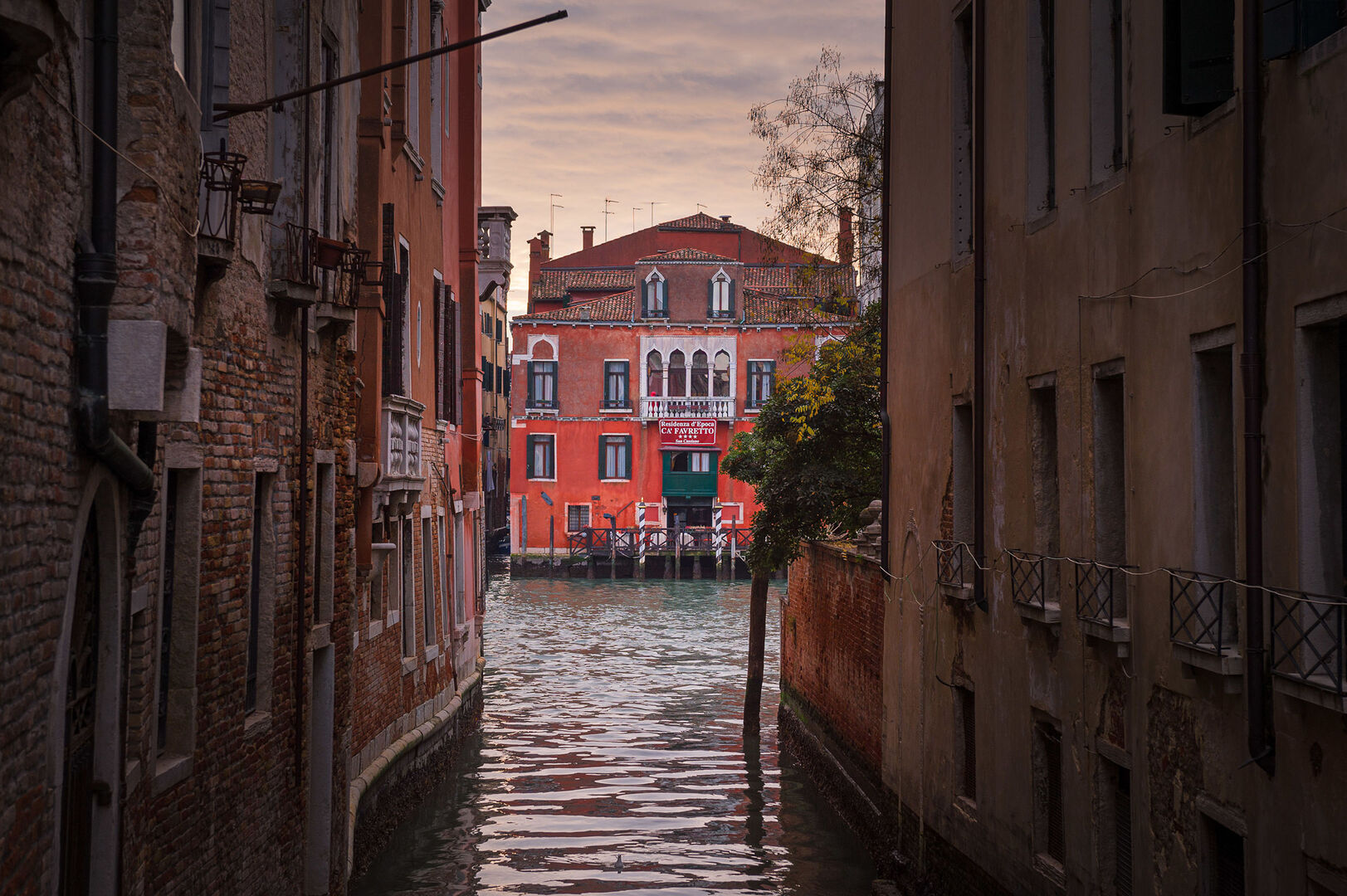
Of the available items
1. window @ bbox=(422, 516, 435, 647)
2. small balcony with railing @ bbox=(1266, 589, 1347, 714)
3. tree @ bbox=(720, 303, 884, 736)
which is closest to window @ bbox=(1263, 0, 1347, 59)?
small balcony with railing @ bbox=(1266, 589, 1347, 714)

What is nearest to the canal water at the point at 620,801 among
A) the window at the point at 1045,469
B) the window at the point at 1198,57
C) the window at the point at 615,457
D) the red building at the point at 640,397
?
the window at the point at 1045,469

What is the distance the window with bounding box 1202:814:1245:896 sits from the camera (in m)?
6.21

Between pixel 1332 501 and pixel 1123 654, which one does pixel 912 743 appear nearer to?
pixel 1123 654

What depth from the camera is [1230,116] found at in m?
5.96

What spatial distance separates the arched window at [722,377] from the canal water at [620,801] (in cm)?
2382

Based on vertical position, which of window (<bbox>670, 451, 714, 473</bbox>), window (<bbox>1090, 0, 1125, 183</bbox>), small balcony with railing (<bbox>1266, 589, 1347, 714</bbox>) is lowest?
small balcony with railing (<bbox>1266, 589, 1347, 714</bbox>)

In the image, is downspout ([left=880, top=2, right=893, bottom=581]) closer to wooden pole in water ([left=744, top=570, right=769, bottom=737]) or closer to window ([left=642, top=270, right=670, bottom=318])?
wooden pole in water ([left=744, top=570, right=769, bottom=737])

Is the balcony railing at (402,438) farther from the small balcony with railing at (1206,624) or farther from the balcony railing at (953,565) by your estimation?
the small balcony with railing at (1206,624)

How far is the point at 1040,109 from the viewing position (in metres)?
8.65

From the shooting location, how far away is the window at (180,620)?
21.7 ft

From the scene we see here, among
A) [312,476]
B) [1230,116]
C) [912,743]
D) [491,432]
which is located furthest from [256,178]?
[491,432]

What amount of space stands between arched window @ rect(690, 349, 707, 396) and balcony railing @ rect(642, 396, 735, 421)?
390 mm

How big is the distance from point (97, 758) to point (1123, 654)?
458 centimetres

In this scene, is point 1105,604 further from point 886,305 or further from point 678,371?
point 678,371
